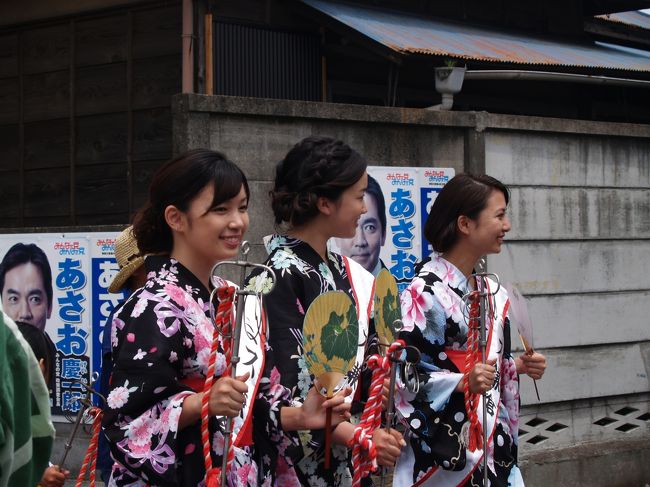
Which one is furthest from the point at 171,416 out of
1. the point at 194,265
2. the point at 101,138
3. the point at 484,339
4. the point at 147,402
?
the point at 101,138

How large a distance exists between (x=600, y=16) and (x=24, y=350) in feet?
38.4

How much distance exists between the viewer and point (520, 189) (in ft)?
23.5

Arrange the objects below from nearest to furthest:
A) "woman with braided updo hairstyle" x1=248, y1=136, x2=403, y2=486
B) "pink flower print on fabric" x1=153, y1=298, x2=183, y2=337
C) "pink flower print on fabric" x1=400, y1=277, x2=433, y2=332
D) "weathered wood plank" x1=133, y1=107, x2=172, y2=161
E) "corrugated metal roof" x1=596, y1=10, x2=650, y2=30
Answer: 1. "pink flower print on fabric" x1=153, y1=298, x2=183, y2=337
2. "woman with braided updo hairstyle" x1=248, y1=136, x2=403, y2=486
3. "pink flower print on fabric" x1=400, y1=277, x2=433, y2=332
4. "weathered wood plank" x1=133, y1=107, x2=172, y2=161
5. "corrugated metal roof" x1=596, y1=10, x2=650, y2=30

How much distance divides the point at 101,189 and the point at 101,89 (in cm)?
87

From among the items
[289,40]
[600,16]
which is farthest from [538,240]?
[600,16]

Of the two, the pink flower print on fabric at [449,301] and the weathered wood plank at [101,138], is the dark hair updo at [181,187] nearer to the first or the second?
the pink flower print on fabric at [449,301]

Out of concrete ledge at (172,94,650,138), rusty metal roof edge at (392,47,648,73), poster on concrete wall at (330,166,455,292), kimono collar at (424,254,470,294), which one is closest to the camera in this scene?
kimono collar at (424,254,470,294)

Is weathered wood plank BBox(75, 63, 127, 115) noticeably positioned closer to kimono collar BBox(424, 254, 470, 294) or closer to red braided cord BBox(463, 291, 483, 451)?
kimono collar BBox(424, 254, 470, 294)

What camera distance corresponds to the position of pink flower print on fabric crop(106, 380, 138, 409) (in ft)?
10.5

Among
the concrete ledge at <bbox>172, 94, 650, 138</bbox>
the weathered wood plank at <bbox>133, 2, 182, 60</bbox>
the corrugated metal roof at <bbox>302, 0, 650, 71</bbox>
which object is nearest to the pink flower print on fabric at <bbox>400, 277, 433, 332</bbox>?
the concrete ledge at <bbox>172, 94, 650, 138</bbox>

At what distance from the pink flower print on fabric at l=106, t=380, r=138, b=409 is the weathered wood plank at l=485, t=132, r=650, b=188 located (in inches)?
165

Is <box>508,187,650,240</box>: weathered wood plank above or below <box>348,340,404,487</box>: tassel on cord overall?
above

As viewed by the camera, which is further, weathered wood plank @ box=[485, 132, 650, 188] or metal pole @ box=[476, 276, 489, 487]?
weathered wood plank @ box=[485, 132, 650, 188]

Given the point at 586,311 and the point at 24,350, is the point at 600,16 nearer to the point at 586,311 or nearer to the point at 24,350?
the point at 586,311
